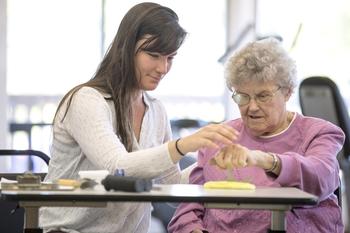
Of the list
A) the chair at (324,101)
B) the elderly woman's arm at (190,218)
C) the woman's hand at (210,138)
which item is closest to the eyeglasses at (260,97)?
the elderly woman's arm at (190,218)

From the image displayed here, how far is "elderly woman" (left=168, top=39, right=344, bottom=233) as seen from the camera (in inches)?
86.6

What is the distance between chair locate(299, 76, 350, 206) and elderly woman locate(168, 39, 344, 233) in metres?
1.09

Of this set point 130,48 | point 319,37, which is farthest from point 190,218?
point 319,37

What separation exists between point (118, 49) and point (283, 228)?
820 millimetres

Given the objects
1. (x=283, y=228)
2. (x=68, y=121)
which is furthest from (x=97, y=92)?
(x=283, y=228)

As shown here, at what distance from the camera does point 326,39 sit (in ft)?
18.4

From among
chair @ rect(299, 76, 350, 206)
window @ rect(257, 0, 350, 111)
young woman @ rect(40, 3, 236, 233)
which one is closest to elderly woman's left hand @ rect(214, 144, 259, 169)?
young woman @ rect(40, 3, 236, 233)

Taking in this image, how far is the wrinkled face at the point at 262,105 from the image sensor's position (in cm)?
240

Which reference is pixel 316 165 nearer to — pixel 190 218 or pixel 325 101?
pixel 190 218

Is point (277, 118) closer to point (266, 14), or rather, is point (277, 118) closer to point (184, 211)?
point (184, 211)

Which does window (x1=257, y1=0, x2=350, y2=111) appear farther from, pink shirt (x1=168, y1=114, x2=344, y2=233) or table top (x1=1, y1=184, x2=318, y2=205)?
table top (x1=1, y1=184, x2=318, y2=205)

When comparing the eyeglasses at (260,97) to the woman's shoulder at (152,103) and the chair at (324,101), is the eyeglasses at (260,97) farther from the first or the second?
the chair at (324,101)

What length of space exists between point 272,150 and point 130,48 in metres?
0.56

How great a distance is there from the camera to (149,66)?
2.42 m
